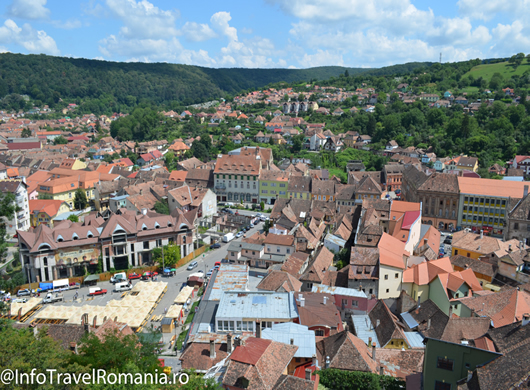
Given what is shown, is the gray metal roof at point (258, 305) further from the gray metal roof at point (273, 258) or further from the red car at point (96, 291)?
the red car at point (96, 291)

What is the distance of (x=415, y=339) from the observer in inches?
1254

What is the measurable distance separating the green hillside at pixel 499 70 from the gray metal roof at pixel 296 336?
156 metres

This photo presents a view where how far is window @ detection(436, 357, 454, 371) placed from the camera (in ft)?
68.9

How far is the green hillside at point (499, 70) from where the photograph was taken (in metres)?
153

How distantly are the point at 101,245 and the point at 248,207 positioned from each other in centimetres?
2994

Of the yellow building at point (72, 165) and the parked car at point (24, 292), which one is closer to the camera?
the parked car at point (24, 292)

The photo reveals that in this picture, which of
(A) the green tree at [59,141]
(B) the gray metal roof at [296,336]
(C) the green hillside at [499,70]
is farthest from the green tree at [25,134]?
(C) the green hillside at [499,70]

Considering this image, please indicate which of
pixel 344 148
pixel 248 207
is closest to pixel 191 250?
pixel 248 207

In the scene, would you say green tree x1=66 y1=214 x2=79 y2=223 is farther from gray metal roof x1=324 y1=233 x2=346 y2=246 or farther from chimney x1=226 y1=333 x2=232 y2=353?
chimney x1=226 y1=333 x2=232 y2=353

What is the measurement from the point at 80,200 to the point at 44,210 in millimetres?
7199

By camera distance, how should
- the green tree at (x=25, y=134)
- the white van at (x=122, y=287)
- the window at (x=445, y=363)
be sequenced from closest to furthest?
the window at (x=445, y=363)
the white van at (x=122, y=287)
the green tree at (x=25, y=134)

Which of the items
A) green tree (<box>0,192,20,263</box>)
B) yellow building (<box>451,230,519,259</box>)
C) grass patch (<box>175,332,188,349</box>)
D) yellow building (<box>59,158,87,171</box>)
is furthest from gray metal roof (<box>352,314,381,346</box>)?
yellow building (<box>59,158,87,171</box>)

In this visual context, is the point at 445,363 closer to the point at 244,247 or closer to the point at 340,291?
the point at 340,291

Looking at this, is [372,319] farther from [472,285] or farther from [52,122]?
[52,122]
